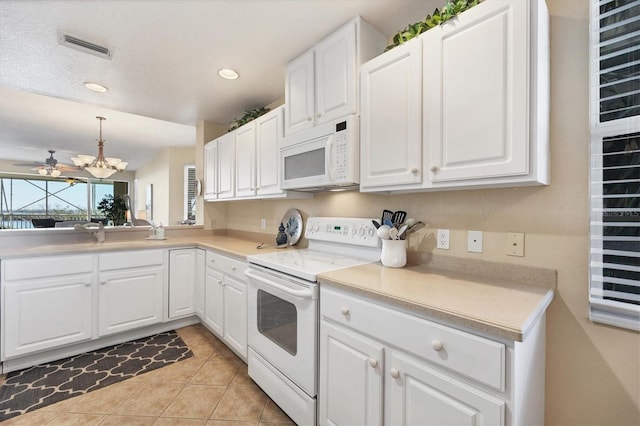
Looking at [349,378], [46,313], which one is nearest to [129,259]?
[46,313]

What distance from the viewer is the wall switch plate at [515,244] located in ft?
4.24

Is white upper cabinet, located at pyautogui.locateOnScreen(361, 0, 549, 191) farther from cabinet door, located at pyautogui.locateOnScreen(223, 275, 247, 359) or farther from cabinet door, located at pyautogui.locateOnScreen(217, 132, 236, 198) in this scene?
cabinet door, located at pyautogui.locateOnScreen(217, 132, 236, 198)

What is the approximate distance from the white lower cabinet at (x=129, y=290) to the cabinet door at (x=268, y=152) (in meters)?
1.29

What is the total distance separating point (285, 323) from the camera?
1674 mm

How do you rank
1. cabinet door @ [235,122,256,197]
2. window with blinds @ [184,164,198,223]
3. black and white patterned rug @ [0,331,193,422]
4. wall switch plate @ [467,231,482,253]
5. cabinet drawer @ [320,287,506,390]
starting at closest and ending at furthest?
cabinet drawer @ [320,287,506,390]
wall switch plate @ [467,231,482,253]
black and white patterned rug @ [0,331,193,422]
cabinet door @ [235,122,256,197]
window with blinds @ [184,164,198,223]

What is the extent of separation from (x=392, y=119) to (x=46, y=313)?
2945 millimetres

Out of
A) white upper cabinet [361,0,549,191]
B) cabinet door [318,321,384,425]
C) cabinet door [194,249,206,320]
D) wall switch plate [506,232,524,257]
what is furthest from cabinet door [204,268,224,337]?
wall switch plate [506,232,524,257]

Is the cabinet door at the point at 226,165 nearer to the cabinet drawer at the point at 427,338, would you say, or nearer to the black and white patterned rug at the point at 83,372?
the black and white patterned rug at the point at 83,372

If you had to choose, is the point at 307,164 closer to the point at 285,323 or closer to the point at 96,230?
the point at 285,323

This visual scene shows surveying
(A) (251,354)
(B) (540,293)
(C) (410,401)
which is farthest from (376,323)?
(A) (251,354)

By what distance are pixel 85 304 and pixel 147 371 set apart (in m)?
0.82

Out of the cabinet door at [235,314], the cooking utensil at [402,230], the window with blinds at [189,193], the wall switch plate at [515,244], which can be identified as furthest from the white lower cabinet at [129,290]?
the window with blinds at [189,193]

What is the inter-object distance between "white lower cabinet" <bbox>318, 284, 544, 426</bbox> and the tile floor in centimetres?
62

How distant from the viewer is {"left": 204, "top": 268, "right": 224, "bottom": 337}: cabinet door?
97.1 inches
